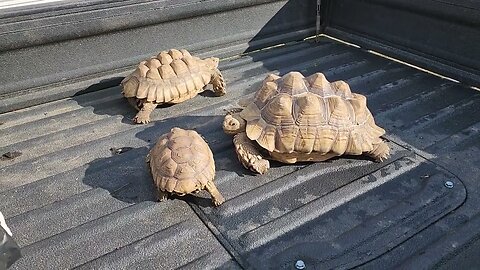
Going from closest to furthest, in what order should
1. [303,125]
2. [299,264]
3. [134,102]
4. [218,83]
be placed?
[299,264] < [303,125] < [134,102] < [218,83]

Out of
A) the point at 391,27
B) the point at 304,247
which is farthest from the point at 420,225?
the point at 391,27

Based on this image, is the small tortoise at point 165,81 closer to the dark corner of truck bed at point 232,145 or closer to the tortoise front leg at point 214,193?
the dark corner of truck bed at point 232,145

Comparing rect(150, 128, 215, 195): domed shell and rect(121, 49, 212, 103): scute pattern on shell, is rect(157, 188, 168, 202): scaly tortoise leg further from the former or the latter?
rect(121, 49, 212, 103): scute pattern on shell

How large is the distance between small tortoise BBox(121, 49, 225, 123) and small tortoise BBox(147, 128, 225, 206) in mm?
834

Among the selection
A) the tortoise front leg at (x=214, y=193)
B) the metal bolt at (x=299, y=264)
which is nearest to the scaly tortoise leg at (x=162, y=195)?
the tortoise front leg at (x=214, y=193)

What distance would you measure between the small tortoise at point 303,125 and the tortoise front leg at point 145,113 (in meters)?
0.75

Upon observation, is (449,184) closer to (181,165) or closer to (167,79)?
(181,165)

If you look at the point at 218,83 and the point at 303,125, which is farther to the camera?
the point at 218,83

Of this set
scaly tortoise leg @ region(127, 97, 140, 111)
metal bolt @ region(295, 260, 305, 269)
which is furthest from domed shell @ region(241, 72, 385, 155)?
scaly tortoise leg @ region(127, 97, 140, 111)

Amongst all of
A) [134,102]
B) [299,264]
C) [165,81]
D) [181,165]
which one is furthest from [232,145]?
[299,264]

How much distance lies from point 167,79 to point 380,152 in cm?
159

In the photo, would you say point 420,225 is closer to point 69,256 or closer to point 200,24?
point 69,256

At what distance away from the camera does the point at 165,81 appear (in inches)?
125

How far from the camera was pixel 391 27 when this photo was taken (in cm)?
400
